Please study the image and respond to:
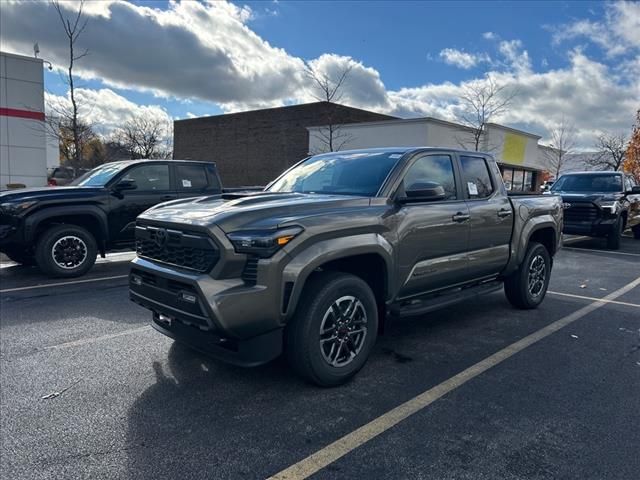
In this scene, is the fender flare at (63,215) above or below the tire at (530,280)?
above

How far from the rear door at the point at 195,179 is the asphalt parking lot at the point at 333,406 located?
3.75 meters

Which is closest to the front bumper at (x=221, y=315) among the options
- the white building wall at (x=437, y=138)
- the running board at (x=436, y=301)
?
the running board at (x=436, y=301)

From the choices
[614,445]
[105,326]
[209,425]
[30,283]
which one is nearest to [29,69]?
[30,283]

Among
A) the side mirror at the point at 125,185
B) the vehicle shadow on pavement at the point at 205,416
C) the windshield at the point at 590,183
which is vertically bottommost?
the vehicle shadow on pavement at the point at 205,416

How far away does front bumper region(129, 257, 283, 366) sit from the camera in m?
3.12

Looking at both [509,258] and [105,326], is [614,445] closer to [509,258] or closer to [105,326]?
[509,258]

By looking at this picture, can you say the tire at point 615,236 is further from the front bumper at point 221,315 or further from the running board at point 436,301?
the front bumper at point 221,315

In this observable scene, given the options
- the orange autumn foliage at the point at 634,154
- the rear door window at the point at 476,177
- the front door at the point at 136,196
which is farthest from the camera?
the orange autumn foliage at the point at 634,154

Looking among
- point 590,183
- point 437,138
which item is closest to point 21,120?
point 437,138

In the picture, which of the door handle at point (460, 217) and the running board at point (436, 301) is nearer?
the running board at point (436, 301)

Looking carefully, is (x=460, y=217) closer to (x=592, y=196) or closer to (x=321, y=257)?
(x=321, y=257)

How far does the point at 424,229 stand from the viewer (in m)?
4.32

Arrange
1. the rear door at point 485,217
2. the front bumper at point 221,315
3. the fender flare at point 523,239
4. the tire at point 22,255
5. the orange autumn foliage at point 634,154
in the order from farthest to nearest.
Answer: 1. the orange autumn foliage at point 634,154
2. the tire at point 22,255
3. the fender flare at point 523,239
4. the rear door at point 485,217
5. the front bumper at point 221,315

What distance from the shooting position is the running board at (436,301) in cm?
422
